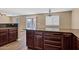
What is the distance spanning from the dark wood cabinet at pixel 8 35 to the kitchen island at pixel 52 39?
103cm

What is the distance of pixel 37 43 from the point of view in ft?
10.9

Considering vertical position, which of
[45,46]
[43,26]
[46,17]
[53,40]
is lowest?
[45,46]

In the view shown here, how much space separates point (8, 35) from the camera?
4.39m

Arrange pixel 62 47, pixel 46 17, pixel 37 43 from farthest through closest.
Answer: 1. pixel 46 17
2. pixel 37 43
3. pixel 62 47

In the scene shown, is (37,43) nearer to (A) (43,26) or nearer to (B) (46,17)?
(A) (43,26)

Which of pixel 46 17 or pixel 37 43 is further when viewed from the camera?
pixel 46 17

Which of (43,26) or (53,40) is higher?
(43,26)

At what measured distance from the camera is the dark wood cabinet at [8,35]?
4.00m

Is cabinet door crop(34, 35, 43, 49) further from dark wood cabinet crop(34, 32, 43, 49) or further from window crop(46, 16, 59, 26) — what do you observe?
window crop(46, 16, 59, 26)

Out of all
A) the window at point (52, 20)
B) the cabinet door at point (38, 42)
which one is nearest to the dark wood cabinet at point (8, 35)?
the cabinet door at point (38, 42)

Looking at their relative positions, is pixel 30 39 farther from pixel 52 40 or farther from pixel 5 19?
pixel 5 19

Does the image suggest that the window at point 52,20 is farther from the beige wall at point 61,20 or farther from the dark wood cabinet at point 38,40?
the dark wood cabinet at point 38,40
